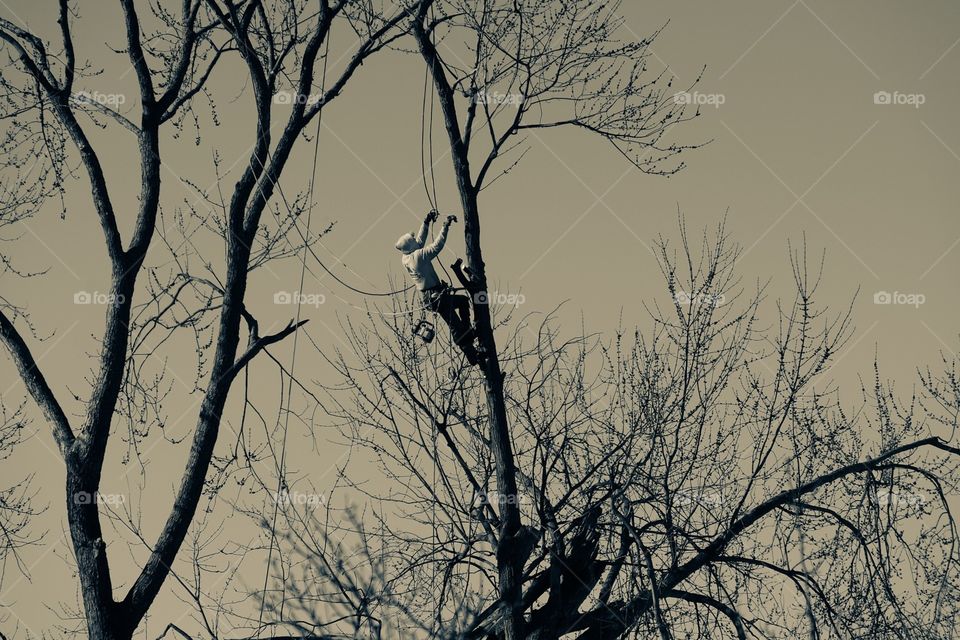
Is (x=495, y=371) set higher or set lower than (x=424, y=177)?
lower

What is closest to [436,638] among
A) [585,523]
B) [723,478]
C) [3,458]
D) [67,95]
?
[585,523]

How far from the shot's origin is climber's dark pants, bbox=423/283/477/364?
380 inches

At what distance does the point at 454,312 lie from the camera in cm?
970

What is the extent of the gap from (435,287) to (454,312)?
8.5 inches

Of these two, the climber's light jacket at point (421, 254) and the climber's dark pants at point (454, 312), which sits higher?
the climber's light jacket at point (421, 254)

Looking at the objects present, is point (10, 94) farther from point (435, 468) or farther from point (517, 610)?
point (517, 610)

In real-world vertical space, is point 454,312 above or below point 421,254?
below

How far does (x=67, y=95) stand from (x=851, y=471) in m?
6.50

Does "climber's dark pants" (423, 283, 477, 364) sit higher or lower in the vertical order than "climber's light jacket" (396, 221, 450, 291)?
lower

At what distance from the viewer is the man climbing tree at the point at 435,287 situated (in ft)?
31.4

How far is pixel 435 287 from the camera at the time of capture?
9.69 metres

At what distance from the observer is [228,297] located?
34.3ft

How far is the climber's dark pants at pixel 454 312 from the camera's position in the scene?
31.7ft

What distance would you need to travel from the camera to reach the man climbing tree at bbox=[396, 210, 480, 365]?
956 centimetres
